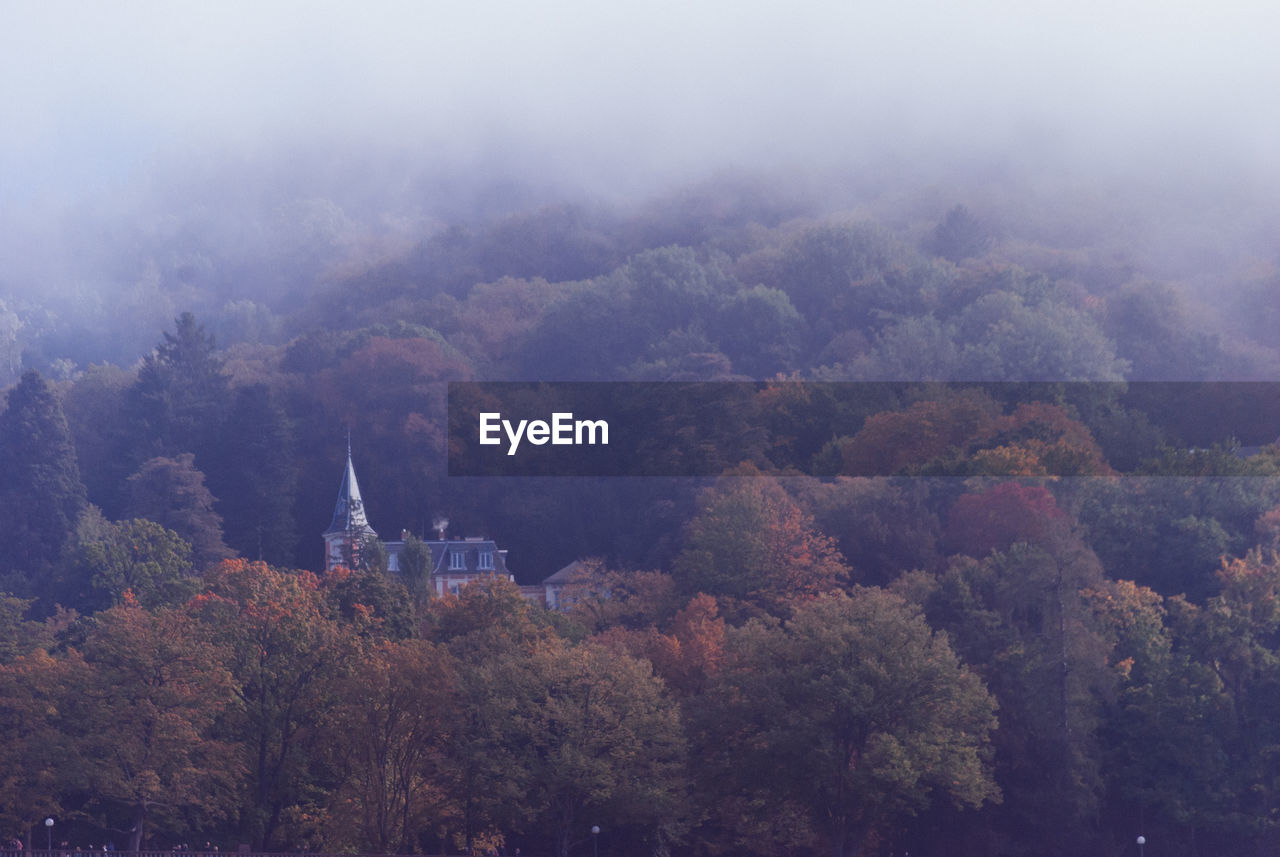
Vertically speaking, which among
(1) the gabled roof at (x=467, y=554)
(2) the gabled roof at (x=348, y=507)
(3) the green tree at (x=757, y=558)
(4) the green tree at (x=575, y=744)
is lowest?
(4) the green tree at (x=575, y=744)

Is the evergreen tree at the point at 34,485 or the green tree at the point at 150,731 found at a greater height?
the evergreen tree at the point at 34,485

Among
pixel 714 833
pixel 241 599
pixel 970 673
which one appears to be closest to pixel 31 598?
pixel 241 599

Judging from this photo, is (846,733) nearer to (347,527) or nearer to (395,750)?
(395,750)

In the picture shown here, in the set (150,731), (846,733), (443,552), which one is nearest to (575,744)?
(846,733)

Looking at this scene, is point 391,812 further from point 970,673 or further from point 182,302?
point 182,302

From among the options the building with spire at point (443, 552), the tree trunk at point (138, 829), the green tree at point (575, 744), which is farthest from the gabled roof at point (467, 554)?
the tree trunk at point (138, 829)

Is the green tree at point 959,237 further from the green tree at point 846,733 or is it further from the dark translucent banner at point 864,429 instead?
the green tree at point 846,733
